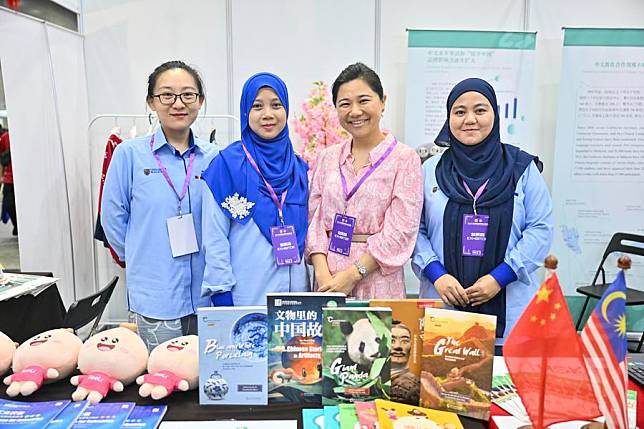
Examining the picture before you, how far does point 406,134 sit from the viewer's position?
11.9 feet

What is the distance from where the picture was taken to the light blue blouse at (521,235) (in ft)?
6.14

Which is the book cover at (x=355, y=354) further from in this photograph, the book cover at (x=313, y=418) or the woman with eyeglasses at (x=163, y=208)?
the woman with eyeglasses at (x=163, y=208)

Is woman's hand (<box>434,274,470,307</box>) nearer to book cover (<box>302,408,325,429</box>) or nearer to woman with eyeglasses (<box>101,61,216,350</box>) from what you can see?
book cover (<box>302,408,325,429</box>)

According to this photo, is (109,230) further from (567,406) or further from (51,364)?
(567,406)

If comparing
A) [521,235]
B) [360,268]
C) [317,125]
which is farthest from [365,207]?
[317,125]

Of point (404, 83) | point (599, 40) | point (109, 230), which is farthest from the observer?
point (404, 83)

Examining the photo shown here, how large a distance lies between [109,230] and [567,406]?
1802 millimetres

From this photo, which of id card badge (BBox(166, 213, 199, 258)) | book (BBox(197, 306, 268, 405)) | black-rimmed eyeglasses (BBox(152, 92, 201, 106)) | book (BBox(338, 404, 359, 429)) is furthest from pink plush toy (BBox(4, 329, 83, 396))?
black-rimmed eyeglasses (BBox(152, 92, 201, 106))

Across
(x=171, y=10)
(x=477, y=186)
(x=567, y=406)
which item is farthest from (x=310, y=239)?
(x=171, y=10)

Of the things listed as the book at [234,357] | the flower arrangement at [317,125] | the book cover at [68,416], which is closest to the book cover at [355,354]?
the book at [234,357]

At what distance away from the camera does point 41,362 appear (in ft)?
4.42

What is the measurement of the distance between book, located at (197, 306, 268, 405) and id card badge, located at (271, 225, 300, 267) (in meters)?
0.61

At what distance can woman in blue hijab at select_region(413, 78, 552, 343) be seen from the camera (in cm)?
186

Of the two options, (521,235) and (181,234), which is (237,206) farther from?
(521,235)
